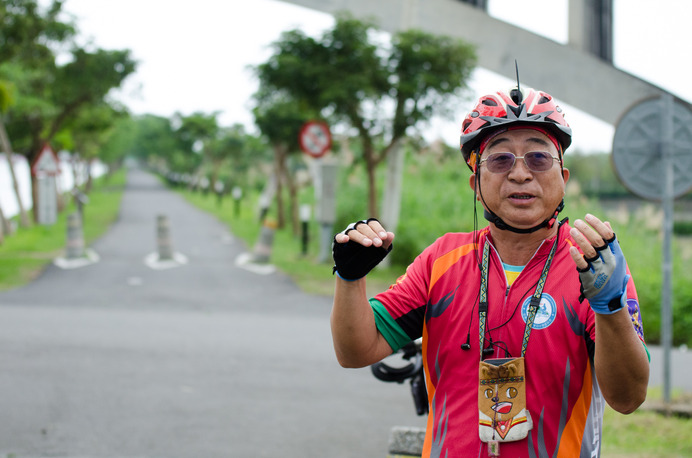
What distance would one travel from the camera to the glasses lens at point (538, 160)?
6.67 feet

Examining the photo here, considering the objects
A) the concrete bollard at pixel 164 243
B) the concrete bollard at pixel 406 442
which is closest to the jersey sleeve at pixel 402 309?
the concrete bollard at pixel 406 442

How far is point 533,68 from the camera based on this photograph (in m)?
13.6

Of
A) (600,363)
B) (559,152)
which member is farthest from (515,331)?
(559,152)

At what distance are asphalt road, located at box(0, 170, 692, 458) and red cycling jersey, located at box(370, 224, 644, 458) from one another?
3.33m

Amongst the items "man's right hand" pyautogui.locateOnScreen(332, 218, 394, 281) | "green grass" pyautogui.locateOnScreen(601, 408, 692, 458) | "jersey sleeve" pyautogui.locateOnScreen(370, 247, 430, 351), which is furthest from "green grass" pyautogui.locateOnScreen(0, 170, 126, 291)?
"man's right hand" pyautogui.locateOnScreen(332, 218, 394, 281)

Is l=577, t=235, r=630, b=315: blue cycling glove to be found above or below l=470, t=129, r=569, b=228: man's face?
below

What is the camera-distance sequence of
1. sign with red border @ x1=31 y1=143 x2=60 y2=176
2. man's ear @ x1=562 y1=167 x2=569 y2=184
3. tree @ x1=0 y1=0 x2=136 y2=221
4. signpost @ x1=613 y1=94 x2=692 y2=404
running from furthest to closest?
tree @ x1=0 y1=0 x2=136 y2=221 → sign with red border @ x1=31 y1=143 x2=60 y2=176 → signpost @ x1=613 y1=94 x2=692 y2=404 → man's ear @ x1=562 y1=167 x2=569 y2=184

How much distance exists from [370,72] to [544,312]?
12.0 m

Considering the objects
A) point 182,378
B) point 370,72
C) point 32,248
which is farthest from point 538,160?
point 32,248

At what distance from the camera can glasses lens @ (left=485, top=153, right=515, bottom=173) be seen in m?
2.05

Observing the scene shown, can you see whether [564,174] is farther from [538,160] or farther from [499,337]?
[499,337]

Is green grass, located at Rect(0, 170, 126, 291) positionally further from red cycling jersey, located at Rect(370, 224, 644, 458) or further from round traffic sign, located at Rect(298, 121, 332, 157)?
red cycling jersey, located at Rect(370, 224, 644, 458)

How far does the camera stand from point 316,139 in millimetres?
14648

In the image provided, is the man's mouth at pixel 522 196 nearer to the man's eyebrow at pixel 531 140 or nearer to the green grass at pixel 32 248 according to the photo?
the man's eyebrow at pixel 531 140
